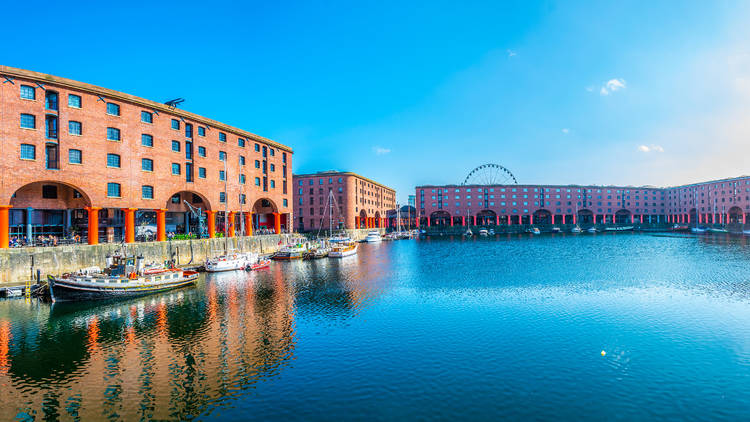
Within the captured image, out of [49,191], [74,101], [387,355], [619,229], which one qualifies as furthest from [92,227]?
[619,229]

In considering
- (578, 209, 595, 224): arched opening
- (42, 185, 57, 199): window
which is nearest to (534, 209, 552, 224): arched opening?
(578, 209, 595, 224): arched opening

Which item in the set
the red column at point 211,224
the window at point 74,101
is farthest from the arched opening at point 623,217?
the window at point 74,101

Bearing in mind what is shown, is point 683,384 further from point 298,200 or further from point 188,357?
point 298,200

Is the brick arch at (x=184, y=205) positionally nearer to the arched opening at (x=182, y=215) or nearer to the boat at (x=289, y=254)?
the arched opening at (x=182, y=215)

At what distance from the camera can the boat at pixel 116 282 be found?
32656mm

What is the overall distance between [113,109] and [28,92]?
28.1ft

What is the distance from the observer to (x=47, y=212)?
50.8 metres

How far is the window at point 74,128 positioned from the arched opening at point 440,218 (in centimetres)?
13758

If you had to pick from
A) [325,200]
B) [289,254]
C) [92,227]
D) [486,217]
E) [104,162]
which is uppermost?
[104,162]

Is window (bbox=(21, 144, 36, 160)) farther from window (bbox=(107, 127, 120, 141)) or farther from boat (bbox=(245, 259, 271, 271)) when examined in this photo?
boat (bbox=(245, 259, 271, 271))

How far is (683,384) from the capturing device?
16.4 metres

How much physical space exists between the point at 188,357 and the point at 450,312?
60.2ft

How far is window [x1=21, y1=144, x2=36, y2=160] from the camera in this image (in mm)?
40250

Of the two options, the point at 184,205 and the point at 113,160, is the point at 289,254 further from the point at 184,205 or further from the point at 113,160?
the point at 113,160
